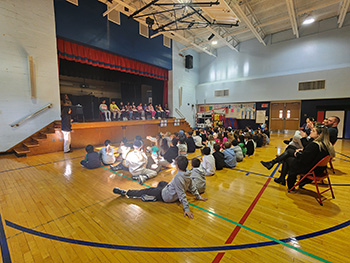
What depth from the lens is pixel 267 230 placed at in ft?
6.33

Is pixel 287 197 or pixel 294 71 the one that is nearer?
pixel 287 197

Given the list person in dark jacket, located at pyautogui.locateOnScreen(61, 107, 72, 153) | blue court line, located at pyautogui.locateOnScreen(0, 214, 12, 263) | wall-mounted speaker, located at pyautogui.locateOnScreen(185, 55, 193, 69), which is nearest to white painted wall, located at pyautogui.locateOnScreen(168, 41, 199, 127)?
wall-mounted speaker, located at pyautogui.locateOnScreen(185, 55, 193, 69)

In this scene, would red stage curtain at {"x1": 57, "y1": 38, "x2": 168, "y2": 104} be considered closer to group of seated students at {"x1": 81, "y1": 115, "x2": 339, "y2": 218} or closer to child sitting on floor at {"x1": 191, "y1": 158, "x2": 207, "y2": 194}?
group of seated students at {"x1": 81, "y1": 115, "x2": 339, "y2": 218}

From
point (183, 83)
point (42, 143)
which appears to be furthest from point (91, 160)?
point (183, 83)

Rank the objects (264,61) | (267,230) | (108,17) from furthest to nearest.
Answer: (264,61), (108,17), (267,230)

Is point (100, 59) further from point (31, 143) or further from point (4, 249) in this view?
point (4, 249)

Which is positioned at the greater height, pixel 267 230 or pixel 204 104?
pixel 204 104

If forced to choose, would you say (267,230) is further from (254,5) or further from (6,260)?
(254,5)

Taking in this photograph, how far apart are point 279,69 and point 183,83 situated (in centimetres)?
682

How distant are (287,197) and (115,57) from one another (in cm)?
938

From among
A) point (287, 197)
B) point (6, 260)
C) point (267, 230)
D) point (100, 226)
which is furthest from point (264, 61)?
point (6, 260)

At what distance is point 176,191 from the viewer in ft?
7.57

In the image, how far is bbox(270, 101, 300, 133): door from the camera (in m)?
10.6

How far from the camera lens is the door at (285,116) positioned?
10.6 meters
